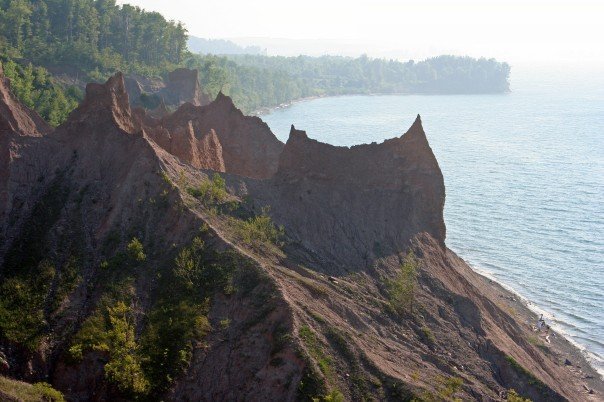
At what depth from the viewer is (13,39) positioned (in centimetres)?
13225

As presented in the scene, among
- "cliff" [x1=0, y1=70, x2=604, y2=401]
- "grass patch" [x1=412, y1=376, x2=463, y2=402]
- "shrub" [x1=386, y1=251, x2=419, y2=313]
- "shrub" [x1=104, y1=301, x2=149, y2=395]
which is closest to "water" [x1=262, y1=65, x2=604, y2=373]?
"cliff" [x1=0, y1=70, x2=604, y2=401]

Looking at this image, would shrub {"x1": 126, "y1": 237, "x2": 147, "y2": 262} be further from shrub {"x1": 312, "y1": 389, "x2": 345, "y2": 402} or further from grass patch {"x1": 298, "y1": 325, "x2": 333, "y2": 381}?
shrub {"x1": 312, "y1": 389, "x2": 345, "y2": 402}

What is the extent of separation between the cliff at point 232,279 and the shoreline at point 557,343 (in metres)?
0.66

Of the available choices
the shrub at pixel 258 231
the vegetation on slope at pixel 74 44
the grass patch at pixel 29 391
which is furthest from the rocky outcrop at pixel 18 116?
the vegetation on slope at pixel 74 44

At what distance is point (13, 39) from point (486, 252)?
10566 cm

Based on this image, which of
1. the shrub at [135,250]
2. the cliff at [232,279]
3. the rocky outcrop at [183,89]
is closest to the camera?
the cliff at [232,279]

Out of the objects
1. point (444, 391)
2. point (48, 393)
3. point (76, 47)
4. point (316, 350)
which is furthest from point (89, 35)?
point (444, 391)

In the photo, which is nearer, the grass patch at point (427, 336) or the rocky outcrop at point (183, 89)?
the grass patch at point (427, 336)

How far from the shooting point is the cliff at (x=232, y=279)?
3759cm

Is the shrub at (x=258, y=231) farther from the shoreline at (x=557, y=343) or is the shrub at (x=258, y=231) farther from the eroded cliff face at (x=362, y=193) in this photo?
the shoreline at (x=557, y=343)

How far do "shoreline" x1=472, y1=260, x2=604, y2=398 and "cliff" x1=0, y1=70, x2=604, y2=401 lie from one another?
2.18 ft

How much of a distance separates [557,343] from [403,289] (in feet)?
93.2

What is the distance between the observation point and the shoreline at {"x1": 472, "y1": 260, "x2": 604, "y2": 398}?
62281 millimetres

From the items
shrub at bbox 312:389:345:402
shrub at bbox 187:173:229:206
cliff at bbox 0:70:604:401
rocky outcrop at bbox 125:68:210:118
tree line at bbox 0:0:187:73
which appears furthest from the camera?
tree line at bbox 0:0:187:73
